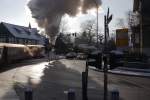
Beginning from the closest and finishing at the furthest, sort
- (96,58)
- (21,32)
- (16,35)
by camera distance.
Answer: (96,58) < (16,35) < (21,32)

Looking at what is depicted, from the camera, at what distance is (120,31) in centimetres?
7238

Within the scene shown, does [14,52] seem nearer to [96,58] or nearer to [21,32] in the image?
[96,58]

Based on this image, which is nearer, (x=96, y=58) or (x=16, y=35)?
(x=96, y=58)

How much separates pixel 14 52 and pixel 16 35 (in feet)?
208

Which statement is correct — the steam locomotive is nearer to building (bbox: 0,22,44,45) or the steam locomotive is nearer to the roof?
building (bbox: 0,22,44,45)

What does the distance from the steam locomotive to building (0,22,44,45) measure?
94.6 feet

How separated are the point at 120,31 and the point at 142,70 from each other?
34369mm

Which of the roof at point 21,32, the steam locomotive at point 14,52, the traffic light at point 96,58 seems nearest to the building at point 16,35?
the roof at point 21,32

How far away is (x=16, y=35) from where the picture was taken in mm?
114500

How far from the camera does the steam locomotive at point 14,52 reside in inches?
1690

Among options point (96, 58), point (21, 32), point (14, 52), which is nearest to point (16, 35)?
point (21, 32)

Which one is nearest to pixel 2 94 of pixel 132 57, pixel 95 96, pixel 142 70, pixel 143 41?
pixel 95 96

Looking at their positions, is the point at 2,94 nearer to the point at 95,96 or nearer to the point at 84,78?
the point at 95,96

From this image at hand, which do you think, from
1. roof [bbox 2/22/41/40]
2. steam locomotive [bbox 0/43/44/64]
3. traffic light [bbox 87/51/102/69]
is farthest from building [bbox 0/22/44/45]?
traffic light [bbox 87/51/102/69]
